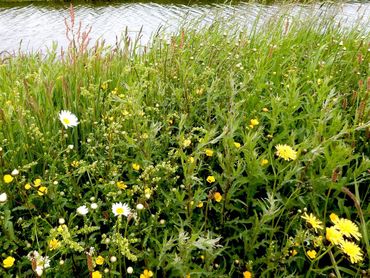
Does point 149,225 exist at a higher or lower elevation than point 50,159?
lower

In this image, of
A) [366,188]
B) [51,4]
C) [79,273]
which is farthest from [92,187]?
[51,4]

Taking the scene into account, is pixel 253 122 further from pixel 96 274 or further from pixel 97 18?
pixel 97 18

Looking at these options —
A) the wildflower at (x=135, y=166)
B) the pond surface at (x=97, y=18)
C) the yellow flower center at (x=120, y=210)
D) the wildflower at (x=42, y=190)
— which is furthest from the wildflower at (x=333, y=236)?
the pond surface at (x=97, y=18)

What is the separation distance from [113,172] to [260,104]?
1.14 m

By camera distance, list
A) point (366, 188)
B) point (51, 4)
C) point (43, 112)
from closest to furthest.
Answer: point (366, 188) → point (43, 112) → point (51, 4)

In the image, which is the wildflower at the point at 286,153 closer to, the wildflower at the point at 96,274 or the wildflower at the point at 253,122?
the wildflower at the point at 253,122

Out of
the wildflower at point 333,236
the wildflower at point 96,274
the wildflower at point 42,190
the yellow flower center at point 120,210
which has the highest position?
the wildflower at point 333,236

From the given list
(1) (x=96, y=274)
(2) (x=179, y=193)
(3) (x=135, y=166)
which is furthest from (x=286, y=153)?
(1) (x=96, y=274)

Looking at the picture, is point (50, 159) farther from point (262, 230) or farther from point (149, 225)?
point (262, 230)

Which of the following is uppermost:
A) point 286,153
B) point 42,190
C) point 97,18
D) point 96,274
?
point 286,153

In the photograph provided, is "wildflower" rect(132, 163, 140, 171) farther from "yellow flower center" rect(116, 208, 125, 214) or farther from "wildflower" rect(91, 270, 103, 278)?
"wildflower" rect(91, 270, 103, 278)

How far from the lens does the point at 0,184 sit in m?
1.68

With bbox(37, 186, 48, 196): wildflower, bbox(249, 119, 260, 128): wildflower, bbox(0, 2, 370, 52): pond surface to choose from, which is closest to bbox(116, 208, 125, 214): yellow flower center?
bbox(37, 186, 48, 196): wildflower

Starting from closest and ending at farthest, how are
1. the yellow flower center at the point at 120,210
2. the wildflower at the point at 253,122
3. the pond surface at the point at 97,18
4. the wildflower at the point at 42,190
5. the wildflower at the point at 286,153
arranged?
the yellow flower center at the point at 120,210
the wildflower at the point at 42,190
the wildflower at the point at 286,153
the wildflower at the point at 253,122
the pond surface at the point at 97,18
